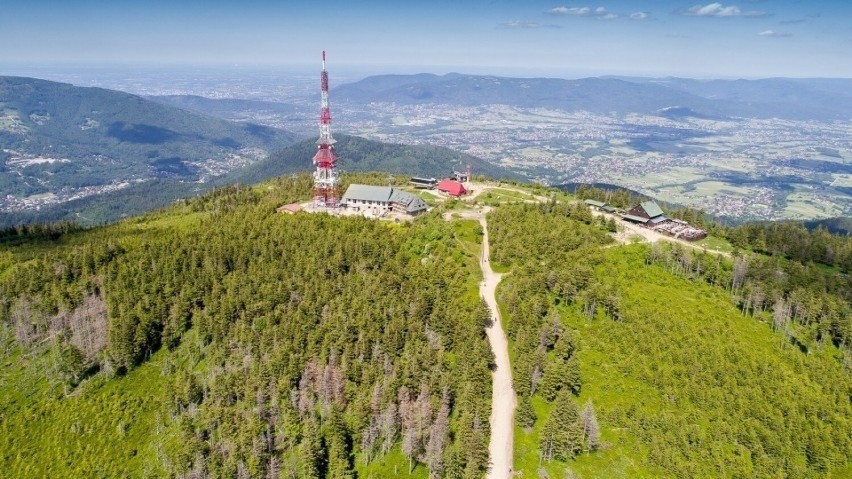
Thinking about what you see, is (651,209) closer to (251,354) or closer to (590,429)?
(590,429)

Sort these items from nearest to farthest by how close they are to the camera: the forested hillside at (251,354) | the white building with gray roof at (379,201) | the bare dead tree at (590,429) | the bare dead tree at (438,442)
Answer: the bare dead tree at (438,442) < the bare dead tree at (590,429) < the forested hillside at (251,354) < the white building with gray roof at (379,201)

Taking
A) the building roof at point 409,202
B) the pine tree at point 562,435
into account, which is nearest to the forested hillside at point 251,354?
the pine tree at point 562,435

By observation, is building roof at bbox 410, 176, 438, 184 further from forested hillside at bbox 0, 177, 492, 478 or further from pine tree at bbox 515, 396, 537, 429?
pine tree at bbox 515, 396, 537, 429

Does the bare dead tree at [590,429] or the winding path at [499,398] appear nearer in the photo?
the winding path at [499,398]

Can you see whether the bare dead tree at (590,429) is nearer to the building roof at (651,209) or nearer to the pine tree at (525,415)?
the pine tree at (525,415)

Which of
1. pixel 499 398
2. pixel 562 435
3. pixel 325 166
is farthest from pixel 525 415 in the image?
pixel 325 166
